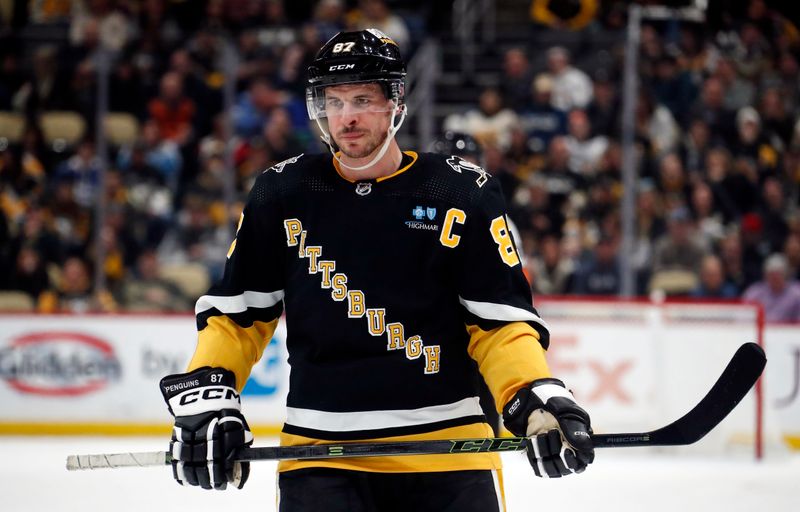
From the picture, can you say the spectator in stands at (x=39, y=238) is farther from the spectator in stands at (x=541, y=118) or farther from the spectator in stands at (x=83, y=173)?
the spectator in stands at (x=541, y=118)

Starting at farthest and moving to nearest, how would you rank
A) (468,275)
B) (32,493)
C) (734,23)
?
(734,23), (32,493), (468,275)

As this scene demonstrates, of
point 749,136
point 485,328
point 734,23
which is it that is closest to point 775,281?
point 749,136

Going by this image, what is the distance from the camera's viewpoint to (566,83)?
8.12m

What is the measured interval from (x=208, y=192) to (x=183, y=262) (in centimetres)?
47

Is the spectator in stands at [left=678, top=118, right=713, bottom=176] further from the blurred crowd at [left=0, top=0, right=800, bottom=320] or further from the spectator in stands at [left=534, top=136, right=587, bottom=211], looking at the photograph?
the spectator in stands at [left=534, top=136, right=587, bottom=211]

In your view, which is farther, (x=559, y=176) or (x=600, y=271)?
(x=559, y=176)

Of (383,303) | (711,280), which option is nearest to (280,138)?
(711,280)

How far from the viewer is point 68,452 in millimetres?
6438

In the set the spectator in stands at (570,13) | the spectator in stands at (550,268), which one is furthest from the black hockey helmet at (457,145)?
the spectator in stands at (570,13)

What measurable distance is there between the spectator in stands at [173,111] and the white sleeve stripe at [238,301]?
5.73 meters

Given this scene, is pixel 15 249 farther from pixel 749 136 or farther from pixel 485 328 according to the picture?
pixel 485 328

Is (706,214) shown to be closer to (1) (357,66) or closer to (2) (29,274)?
(2) (29,274)

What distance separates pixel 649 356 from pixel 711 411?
14.8ft

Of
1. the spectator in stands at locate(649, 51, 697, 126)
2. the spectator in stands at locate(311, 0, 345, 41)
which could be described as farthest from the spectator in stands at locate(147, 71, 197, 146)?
the spectator in stands at locate(649, 51, 697, 126)
